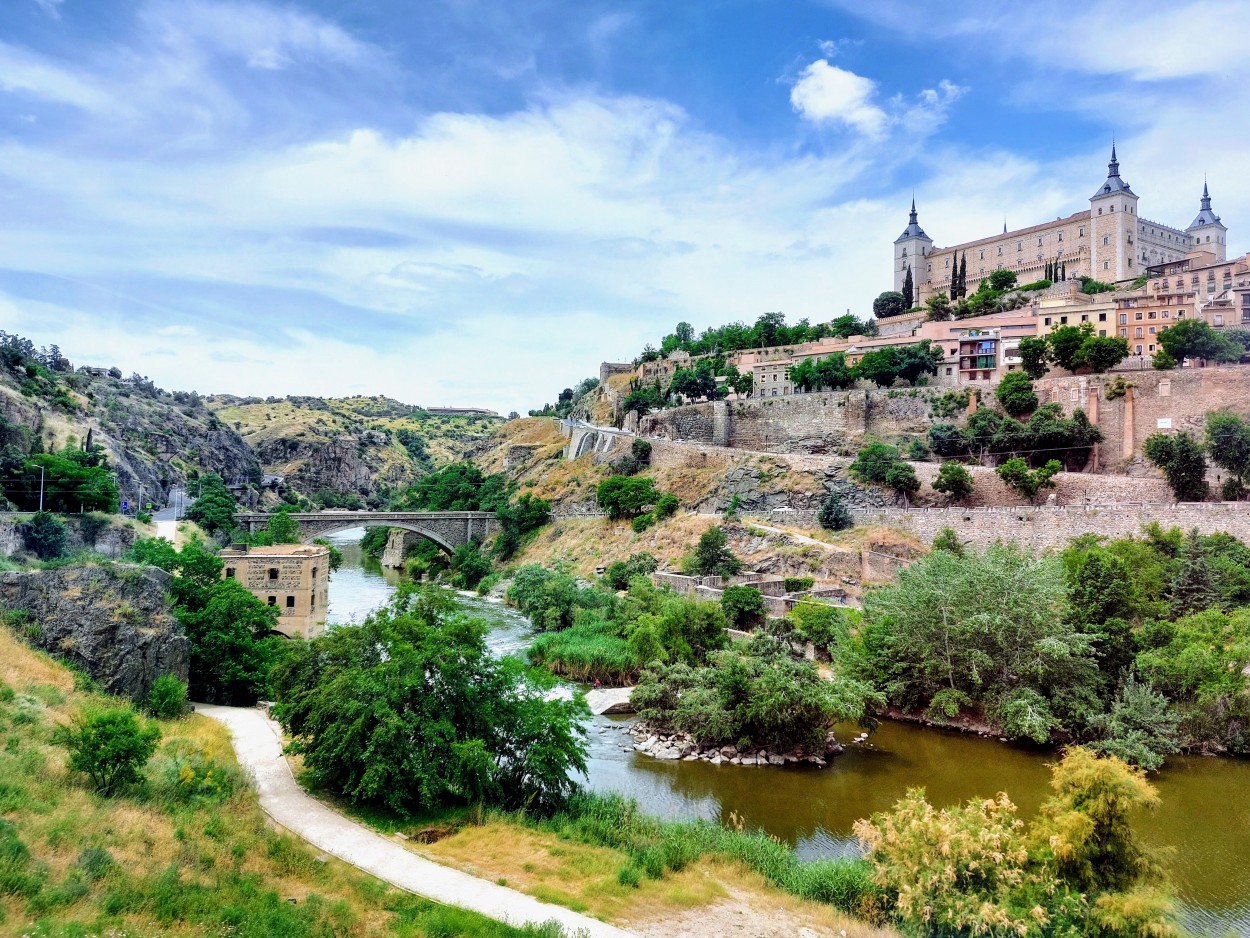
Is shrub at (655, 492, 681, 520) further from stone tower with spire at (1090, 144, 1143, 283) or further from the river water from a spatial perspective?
stone tower with spire at (1090, 144, 1143, 283)

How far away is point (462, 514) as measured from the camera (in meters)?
62.1

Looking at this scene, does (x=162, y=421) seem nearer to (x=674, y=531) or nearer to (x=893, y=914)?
(x=674, y=531)

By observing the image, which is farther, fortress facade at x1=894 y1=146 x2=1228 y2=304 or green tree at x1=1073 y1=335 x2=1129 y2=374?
fortress facade at x1=894 y1=146 x2=1228 y2=304

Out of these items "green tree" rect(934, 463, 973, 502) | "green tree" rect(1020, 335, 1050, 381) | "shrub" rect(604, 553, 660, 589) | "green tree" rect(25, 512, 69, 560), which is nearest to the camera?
"green tree" rect(25, 512, 69, 560)

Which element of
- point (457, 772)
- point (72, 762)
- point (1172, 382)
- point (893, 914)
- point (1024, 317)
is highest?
point (1024, 317)

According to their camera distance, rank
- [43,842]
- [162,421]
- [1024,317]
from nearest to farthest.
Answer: [43,842], [1024,317], [162,421]

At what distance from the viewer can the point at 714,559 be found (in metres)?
40.6

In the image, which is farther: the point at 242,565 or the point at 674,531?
the point at 674,531

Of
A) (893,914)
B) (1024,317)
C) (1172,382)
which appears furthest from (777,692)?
(1024,317)

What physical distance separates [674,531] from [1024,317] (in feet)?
107

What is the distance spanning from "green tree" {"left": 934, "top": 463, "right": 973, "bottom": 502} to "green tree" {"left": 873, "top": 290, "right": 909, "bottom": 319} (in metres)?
39.5

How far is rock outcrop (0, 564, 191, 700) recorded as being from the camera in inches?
744

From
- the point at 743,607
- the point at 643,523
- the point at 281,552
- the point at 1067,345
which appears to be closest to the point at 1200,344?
the point at 1067,345

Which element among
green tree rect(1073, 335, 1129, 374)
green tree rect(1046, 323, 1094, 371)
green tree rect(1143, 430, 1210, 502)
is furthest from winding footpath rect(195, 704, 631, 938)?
green tree rect(1046, 323, 1094, 371)
